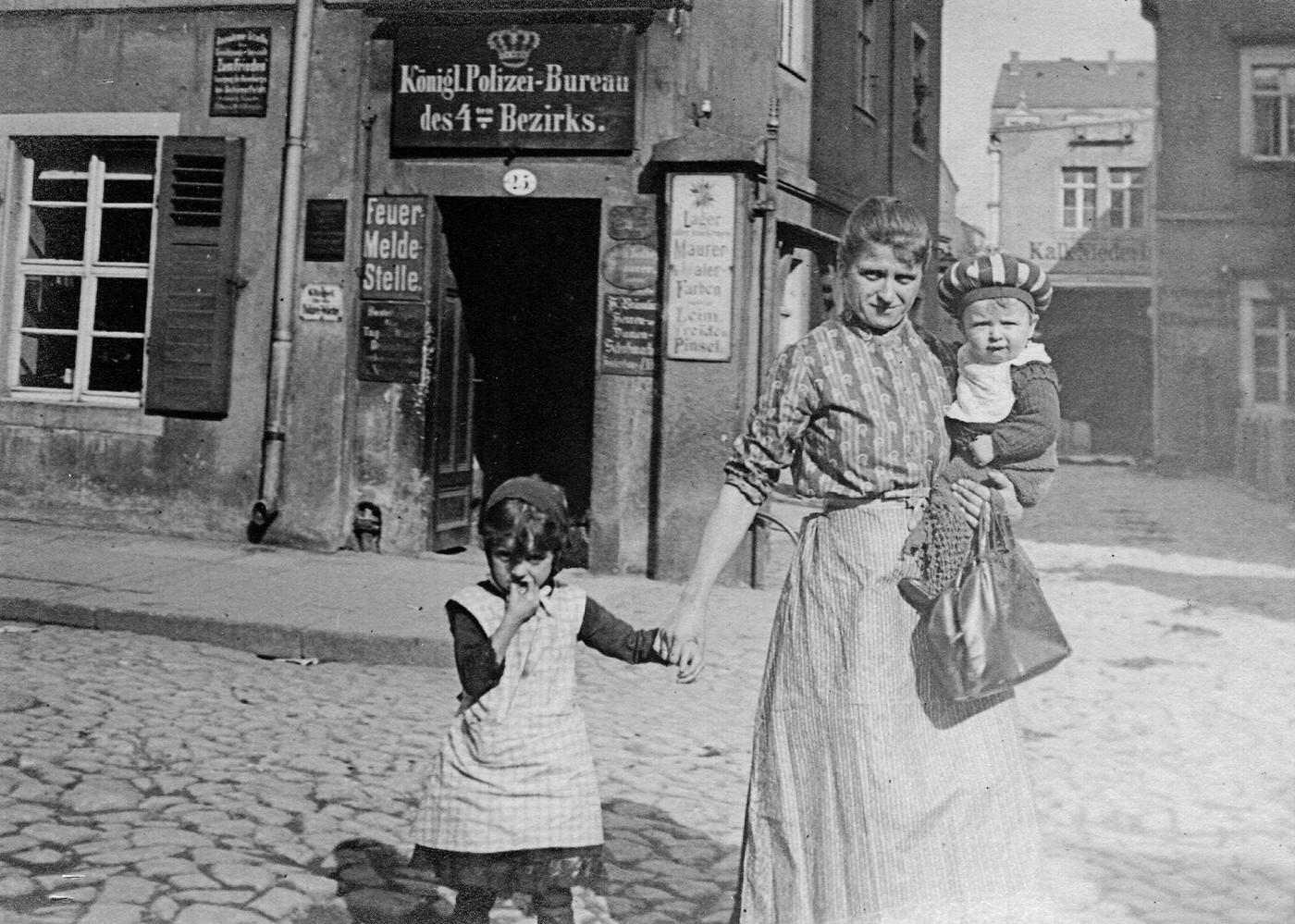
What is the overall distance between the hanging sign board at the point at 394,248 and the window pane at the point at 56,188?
265cm

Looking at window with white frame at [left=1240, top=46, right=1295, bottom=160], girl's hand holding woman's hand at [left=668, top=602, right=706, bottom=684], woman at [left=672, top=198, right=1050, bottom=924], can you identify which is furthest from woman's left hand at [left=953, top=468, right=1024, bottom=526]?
window with white frame at [left=1240, top=46, right=1295, bottom=160]

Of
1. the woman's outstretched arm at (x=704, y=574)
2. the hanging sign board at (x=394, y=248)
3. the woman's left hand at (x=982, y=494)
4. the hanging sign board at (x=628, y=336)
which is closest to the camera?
the woman's left hand at (x=982, y=494)

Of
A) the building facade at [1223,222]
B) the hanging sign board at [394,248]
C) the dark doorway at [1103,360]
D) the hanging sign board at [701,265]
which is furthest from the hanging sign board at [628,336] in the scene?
the dark doorway at [1103,360]

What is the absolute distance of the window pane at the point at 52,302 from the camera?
32.1ft

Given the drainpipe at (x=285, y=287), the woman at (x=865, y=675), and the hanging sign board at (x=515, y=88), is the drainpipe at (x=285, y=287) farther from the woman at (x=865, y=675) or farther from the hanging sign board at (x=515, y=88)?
the woman at (x=865, y=675)

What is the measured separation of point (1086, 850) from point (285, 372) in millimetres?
7095

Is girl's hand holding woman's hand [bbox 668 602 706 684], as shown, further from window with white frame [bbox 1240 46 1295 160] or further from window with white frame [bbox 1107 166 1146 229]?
window with white frame [bbox 1107 166 1146 229]

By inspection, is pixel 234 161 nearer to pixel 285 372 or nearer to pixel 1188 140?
pixel 285 372

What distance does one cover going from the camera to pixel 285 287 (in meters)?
9.08

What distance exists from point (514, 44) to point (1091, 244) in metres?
25.7

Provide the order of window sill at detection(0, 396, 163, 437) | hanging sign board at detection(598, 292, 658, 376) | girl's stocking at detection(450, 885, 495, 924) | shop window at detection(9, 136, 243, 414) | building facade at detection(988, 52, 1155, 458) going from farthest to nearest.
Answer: building facade at detection(988, 52, 1155, 458)
window sill at detection(0, 396, 163, 437)
shop window at detection(9, 136, 243, 414)
hanging sign board at detection(598, 292, 658, 376)
girl's stocking at detection(450, 885, 495, 924)

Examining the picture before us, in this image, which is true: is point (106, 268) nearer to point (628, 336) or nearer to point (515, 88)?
point (515, 88)

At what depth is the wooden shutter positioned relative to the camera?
363 inches

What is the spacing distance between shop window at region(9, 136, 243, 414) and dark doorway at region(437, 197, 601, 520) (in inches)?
77.2
